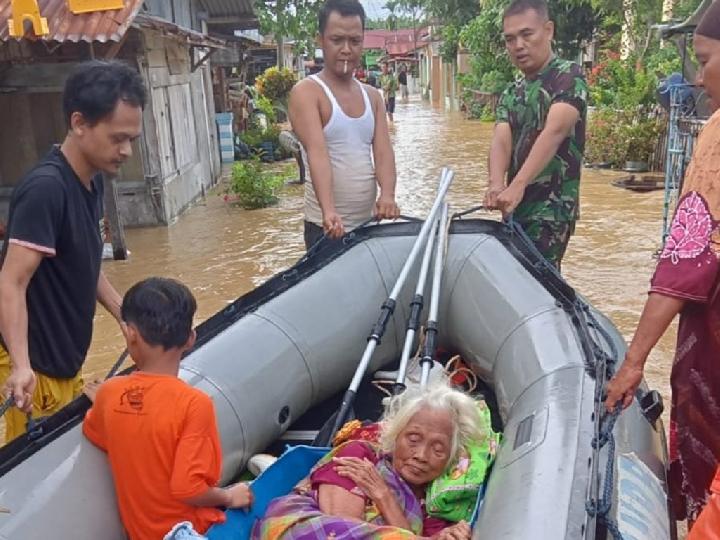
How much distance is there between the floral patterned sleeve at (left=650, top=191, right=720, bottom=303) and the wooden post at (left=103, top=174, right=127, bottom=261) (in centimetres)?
577

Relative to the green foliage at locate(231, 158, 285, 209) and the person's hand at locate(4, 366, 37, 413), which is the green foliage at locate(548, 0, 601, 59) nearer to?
the green foliage at locate(231, 158, 285, 209)

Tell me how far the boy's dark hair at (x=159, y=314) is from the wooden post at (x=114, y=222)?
5.23m

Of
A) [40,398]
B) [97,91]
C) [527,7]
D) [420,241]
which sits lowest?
[40,398]

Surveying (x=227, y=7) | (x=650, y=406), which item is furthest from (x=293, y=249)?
(x=227, y=7)

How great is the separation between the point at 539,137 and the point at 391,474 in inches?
64.4

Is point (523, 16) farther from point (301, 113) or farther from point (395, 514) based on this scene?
point (395, 514)

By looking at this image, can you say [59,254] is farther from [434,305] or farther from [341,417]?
[434,305]

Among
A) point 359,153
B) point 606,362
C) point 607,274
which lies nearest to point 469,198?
point 607,274

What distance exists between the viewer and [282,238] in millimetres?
8234

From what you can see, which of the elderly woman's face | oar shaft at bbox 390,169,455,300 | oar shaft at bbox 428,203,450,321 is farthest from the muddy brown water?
the elderly woman's face

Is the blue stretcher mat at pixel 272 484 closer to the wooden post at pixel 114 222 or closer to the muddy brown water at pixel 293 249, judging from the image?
the muddy brown water at pixel 293 249

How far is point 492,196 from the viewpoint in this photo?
3.29m

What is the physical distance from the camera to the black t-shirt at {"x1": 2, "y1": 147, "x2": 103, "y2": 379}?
189 cm

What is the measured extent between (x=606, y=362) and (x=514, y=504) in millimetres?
754
